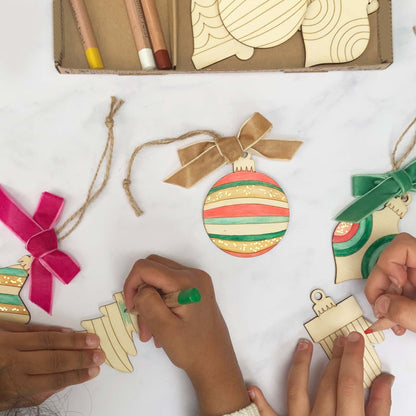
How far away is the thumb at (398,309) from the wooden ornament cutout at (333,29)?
0.34m

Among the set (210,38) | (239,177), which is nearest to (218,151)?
(239,177)

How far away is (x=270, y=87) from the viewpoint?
2.22ft

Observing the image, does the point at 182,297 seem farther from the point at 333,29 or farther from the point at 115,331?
the point at 333,29

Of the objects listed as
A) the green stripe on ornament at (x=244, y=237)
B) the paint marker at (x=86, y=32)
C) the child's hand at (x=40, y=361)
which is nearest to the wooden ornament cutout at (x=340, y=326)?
the green stripe on ornament at (x=244, y=237)

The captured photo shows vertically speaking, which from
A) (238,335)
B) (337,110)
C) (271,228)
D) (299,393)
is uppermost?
(337,110)

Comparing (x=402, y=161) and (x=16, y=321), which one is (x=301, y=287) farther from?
(x=16, y=321)

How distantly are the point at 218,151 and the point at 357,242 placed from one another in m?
0.24

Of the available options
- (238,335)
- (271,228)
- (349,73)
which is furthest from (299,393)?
(349,73)

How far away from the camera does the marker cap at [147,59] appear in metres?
0.63

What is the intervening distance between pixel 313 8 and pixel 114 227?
0.42 m

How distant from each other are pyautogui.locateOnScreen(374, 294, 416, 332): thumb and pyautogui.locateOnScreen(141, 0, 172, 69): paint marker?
435 millimetres

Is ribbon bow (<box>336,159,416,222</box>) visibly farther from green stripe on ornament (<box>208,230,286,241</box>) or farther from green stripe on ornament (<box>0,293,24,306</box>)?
green stripe on ornament (<box>0,293,24,306</box>)

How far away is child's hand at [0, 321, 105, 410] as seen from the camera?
1.98ft

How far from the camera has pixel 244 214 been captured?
66 centimetres
